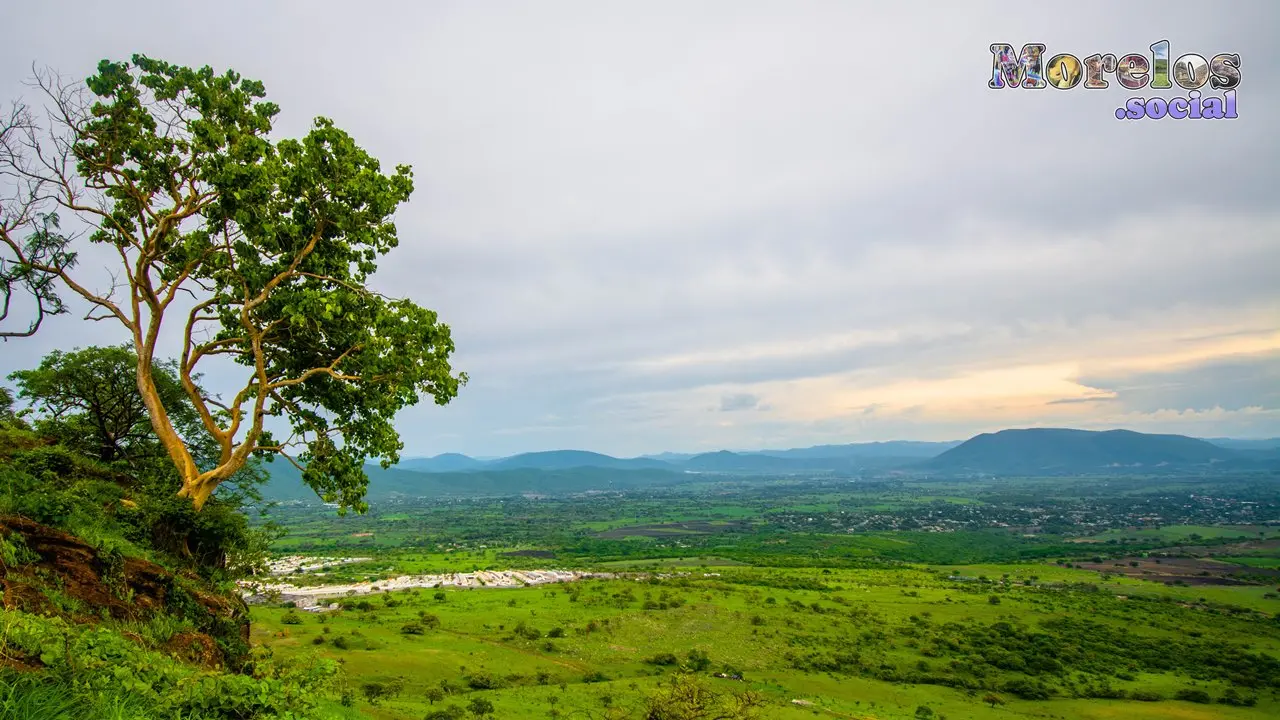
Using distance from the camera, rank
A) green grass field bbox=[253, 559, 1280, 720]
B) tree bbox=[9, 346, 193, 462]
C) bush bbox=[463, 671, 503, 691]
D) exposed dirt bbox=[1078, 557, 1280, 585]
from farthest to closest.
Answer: exposed dirt bbox=[1078, 557, 1280, 585], green grass field bbox=[253, 559, 1280, 720], bush bbox=[463, 671, 503, 691], tree bbox=[9, 346, 193, 462]

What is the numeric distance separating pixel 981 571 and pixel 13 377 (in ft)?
555

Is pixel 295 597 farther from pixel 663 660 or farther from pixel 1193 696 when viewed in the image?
pixel 1193 696

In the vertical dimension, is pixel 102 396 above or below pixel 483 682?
above

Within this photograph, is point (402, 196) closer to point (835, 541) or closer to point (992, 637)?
point (992, 637)

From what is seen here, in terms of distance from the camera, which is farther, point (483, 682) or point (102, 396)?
point (483, 682)

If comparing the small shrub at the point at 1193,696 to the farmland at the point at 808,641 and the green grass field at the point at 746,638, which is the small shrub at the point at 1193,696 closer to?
the farmland at the point at 808,641

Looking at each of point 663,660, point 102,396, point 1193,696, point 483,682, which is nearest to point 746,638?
point 663,660

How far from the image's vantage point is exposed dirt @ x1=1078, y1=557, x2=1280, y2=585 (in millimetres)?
124812

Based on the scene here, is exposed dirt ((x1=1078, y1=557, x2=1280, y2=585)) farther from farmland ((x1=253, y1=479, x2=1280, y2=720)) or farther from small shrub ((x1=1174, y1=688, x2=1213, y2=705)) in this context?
small shrub ((x1=1174, y1=688, x2=1213, y2=705))

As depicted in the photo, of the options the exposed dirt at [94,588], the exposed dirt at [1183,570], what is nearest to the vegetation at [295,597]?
the exposed dirt at [94,588]

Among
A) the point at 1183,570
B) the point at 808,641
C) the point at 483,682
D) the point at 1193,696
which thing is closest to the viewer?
the point at 483,682

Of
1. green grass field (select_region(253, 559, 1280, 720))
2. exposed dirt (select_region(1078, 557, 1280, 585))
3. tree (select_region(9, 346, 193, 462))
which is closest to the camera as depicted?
tree (select_region(9, 346, 193, 462))

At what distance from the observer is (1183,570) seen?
137 meters

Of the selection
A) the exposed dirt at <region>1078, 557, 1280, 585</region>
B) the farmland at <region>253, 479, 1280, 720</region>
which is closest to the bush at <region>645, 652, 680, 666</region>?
the farmland at <region>253, 479, 1280, 720</region>
